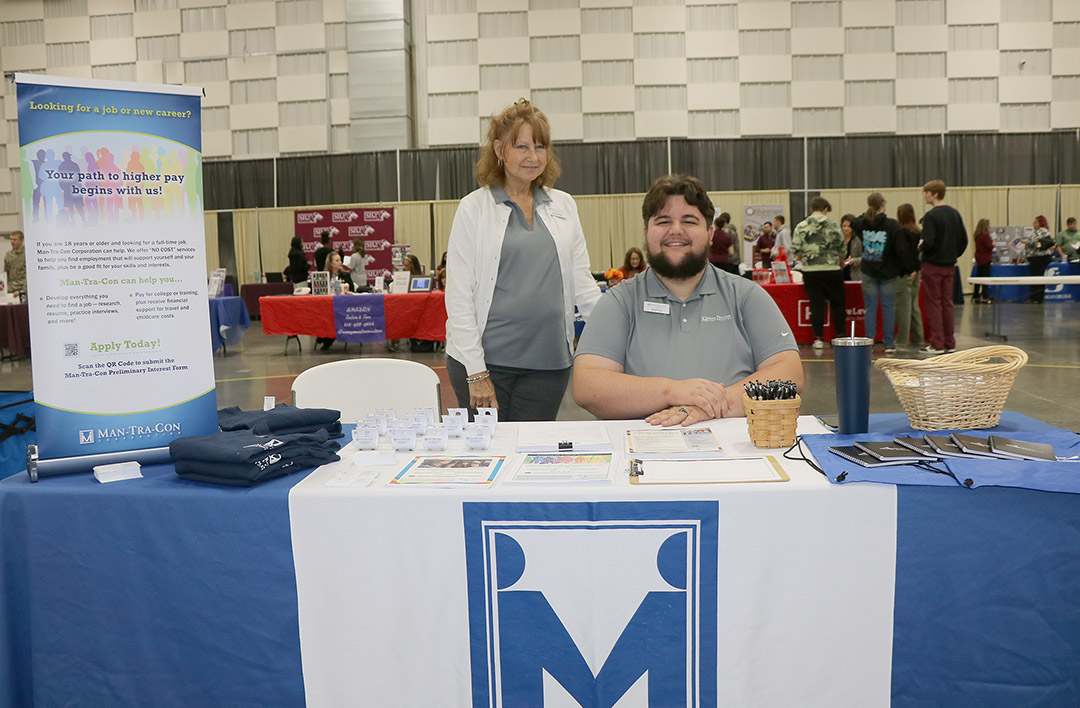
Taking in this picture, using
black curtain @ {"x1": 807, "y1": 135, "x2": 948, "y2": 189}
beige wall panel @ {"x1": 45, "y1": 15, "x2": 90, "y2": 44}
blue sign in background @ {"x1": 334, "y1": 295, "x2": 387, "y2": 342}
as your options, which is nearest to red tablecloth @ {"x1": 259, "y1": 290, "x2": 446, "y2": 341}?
blue sign in background @ {"x1": 334, "y1": 295, "x2": 387, "y2": 342}

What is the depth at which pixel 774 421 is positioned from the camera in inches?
66.7

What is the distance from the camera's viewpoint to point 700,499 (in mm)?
1408

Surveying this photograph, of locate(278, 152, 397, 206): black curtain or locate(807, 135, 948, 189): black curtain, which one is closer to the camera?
locate(807, 135, 948, 189): black curtain

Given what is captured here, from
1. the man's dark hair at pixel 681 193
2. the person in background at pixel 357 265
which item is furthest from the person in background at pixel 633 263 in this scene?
the man's dark hair at pixel 681 193

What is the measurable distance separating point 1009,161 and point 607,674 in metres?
17.3

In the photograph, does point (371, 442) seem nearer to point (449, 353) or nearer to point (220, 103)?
point (449, 353)

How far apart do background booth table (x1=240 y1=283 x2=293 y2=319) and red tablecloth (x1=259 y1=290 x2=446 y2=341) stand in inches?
213

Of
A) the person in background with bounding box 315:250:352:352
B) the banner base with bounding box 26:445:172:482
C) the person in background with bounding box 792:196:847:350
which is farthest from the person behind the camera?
the person in background with bounding box 315:250:352:352

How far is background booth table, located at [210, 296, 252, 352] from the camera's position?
8.88 m

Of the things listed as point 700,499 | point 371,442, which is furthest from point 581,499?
point 371,442

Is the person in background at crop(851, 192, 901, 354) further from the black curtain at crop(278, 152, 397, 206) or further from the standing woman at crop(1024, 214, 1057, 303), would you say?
the black curtain at crop(278, 152, 397, 206)

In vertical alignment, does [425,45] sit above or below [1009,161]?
above

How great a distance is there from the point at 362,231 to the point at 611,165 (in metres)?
4.93

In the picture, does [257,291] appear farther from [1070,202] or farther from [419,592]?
[1070,202]
